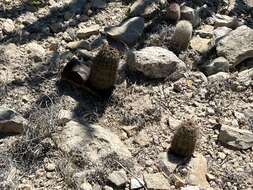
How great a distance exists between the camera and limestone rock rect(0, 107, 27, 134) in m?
4.41

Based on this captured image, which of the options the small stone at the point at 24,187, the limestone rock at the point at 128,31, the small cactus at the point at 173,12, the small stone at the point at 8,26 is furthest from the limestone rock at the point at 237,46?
the small stone at the point at 24,187

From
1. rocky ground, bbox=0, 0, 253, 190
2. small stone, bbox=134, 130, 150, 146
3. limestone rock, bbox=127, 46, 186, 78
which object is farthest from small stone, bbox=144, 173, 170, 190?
limestone rock, bbox=127, 46, 186, 78

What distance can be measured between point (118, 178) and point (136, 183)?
136 mm

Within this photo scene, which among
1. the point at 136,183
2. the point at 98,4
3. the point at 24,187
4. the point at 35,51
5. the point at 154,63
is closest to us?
the point at 24,187

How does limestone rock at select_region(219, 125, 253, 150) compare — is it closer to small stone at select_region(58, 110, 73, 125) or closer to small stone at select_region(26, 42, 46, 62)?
small stone at select_region(58, 110, 73, 125)

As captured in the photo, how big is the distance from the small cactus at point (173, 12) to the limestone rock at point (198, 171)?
1.82m

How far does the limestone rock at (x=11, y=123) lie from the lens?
441 centimetres

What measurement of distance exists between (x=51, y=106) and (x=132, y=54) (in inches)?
38.8

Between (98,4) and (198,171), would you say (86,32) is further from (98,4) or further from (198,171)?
(198,171)

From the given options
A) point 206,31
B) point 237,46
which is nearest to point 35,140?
point 237,46

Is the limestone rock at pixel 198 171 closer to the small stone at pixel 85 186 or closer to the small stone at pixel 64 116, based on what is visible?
the small stone at pixel 85 186

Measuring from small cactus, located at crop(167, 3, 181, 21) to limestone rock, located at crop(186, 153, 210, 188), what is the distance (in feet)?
5.96

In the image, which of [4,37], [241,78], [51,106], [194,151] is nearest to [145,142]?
[194,151]

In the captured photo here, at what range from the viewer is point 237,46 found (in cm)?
550
